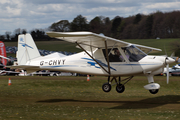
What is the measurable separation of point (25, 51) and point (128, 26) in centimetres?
7725

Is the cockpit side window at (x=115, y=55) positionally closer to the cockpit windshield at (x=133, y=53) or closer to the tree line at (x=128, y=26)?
the cockpit windshield at (x=133, y=53)

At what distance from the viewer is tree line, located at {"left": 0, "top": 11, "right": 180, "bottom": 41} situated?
8300 cm

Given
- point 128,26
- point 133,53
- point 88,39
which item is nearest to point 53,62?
point 88,39

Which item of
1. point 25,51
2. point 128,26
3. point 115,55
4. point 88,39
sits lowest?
point 115,55

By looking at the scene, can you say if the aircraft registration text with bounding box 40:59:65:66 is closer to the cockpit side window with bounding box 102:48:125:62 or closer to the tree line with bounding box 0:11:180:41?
the cockpit side window with bounding box 102:48:125:62

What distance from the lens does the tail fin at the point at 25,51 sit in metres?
17.8

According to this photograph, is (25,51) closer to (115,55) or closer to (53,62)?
(53,62)

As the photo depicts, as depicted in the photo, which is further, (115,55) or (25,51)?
(25,51)

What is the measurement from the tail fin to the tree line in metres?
63.6

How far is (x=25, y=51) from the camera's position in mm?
17922

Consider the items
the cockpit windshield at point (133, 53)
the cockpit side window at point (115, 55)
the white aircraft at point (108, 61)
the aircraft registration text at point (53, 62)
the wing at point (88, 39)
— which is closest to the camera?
the wing at point (88, 39)

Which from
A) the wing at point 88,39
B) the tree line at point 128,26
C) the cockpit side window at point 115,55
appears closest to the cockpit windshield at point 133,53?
the wing at point 88,39

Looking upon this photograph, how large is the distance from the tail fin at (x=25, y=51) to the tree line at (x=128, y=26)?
→ 2503 inches

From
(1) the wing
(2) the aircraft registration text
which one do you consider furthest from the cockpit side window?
(2) the aircraft registration text
